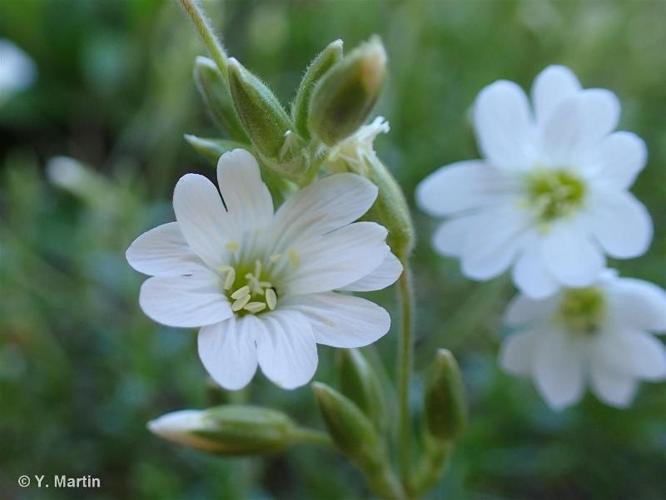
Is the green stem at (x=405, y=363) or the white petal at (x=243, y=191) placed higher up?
the white petal at (x=243, y=191)

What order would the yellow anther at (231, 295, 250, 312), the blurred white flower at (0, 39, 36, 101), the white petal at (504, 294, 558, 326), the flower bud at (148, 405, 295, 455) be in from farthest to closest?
the blurred white flower at (0, 39, 36, 101)
the white petal at (504, 294, 558, 326)
the flower bud at (148, 405, 295, 455)
the yellow anther at (231, 295, 250, 312)

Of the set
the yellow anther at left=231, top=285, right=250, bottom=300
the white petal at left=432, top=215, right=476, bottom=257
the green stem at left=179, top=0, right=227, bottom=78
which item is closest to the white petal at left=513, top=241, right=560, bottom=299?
the white petal at left=432, top=215, right=476, bottom=257

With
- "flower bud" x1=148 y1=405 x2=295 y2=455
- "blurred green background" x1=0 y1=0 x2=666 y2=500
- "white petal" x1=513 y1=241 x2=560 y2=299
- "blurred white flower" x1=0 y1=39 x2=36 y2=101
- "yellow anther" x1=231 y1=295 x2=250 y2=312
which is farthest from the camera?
"blurred white flower" x1=0 y1=39 x2=36 y2=101

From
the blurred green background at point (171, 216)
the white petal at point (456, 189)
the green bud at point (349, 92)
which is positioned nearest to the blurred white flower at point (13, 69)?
the blurred green background at point (171, 216)

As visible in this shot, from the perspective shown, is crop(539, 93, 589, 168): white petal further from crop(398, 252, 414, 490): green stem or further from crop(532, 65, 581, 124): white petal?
crop(398, 252, 414, 490): green stem

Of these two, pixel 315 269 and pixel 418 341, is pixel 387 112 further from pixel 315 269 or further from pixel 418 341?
pixel 315 269

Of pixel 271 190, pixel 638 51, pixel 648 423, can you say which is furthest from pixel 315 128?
pixel 638 51

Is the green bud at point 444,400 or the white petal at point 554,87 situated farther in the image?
the white petal at point 554,87

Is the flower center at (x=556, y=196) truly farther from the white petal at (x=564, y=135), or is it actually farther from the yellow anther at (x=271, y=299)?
the yellow anther at (x=271, y=299)
